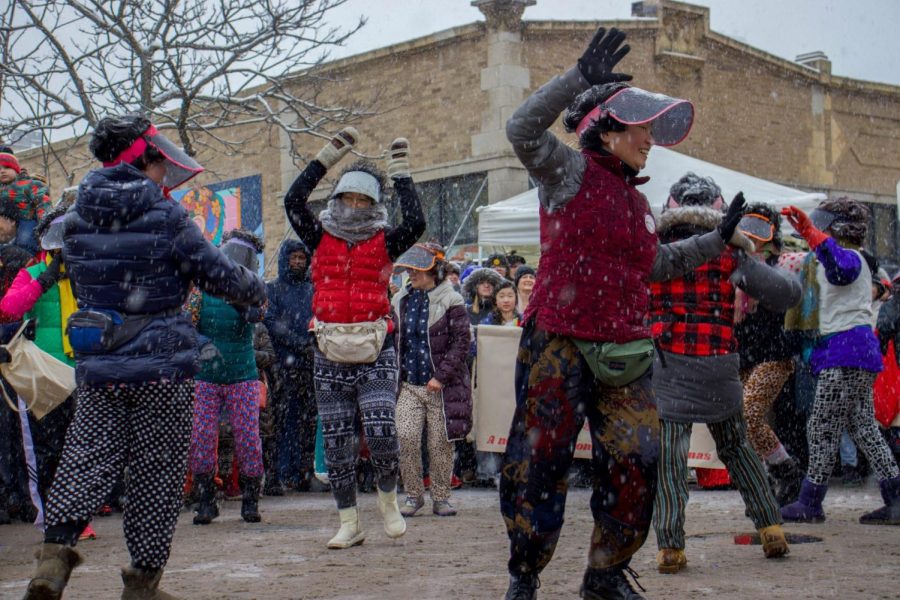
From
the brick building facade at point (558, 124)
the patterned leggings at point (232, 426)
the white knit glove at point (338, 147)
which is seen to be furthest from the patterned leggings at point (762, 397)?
the brick building facade at point (558, 124)

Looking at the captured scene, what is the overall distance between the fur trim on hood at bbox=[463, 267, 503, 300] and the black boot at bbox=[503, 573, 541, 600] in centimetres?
732

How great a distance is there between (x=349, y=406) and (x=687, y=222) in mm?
2320

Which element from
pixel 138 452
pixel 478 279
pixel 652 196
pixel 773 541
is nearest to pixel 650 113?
pixel 138 452

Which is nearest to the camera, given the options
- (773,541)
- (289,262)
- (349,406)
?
(773,541)

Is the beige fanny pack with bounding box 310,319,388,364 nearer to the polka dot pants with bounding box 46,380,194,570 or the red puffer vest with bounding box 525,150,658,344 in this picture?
the polka dot pants with bounding box 46,380,194,570

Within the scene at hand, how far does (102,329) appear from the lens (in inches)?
187

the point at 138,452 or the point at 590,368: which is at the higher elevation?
the point at 590,368

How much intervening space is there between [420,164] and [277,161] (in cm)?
435

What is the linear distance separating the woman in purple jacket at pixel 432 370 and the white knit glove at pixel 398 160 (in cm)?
243

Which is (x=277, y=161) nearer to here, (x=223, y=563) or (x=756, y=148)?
(x=756, y=148)

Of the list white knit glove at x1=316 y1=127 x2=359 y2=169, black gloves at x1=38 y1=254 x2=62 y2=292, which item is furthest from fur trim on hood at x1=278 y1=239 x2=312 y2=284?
white knit glove at x1=316 y1=127 x2=359 y2=169

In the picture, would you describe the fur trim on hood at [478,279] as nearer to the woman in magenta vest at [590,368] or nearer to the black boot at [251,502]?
the black boot at [251,502]

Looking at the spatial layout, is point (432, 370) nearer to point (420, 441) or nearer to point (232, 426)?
point (420, 441)

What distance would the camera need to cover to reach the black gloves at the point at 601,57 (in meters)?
4.21
